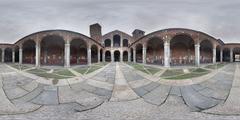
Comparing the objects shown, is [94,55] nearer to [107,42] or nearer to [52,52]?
[107,42]

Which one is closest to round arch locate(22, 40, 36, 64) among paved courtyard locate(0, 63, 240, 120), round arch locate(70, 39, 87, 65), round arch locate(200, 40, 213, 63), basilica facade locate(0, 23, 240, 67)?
basilica facade locate(0, 23, 240, 67)

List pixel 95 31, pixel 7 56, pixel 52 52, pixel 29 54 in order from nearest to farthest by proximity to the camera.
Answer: pixel 52 52, pixel 29 54, pixel 95 31, pixel 7 56

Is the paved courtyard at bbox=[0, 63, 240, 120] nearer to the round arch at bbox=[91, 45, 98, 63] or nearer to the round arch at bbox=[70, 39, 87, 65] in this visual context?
the round arch at bbox=[70, 39, 87, 65]

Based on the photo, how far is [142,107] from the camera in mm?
9312

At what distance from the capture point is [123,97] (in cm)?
1076

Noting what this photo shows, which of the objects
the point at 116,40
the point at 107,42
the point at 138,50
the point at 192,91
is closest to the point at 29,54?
the point at 107,42

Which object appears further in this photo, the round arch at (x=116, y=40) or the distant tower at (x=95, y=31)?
the round arch at (x=116, y=40)

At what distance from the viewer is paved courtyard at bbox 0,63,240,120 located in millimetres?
8406

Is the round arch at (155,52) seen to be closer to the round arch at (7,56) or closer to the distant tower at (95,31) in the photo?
the distant tower at (95,31)

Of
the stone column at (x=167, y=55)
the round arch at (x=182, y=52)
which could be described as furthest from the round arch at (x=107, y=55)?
the stone column at (x=167, y=55)

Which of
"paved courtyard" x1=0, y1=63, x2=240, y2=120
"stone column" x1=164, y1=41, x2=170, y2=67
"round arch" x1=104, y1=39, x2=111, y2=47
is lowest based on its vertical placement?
"paved courtyard" x1=0, y1=63, x2=240, y2=120

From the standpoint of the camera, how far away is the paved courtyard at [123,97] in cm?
841

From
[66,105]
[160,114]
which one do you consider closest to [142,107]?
[160,114]

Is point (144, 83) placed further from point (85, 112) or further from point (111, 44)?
point (111, 44)
